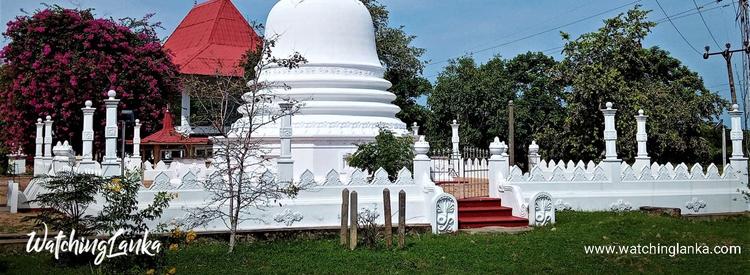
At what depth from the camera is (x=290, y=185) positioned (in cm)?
1411

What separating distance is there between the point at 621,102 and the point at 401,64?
11335 mm

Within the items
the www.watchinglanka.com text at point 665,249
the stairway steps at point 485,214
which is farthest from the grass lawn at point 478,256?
the stairway steps at point 485,214

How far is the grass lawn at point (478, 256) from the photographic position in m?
10.3

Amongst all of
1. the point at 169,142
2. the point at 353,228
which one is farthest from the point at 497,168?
the point at 169,142

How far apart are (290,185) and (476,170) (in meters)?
6.08

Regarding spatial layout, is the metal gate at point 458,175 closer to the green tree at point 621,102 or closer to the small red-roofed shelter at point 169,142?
the green tree at point 621,102

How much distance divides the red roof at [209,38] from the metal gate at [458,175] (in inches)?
988

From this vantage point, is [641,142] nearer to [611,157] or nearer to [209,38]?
[611,157]

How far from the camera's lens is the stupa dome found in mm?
20703

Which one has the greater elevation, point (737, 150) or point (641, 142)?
point (641, 142)

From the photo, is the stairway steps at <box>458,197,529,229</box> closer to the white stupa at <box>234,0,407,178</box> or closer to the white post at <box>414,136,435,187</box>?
the white post at <box>414,136,435,187</box>

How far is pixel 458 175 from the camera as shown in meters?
18.8

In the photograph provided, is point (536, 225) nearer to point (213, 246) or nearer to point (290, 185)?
point (290, 185)

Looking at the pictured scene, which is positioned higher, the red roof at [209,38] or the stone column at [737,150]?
the red roof at [209,38]
